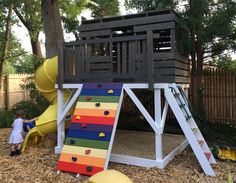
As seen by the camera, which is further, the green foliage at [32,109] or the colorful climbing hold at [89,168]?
the green foliage at [32,109]

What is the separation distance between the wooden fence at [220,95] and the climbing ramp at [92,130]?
187 inches

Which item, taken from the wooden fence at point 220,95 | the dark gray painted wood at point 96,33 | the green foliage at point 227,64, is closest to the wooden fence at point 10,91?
the dark gray painted wood at point 96,33

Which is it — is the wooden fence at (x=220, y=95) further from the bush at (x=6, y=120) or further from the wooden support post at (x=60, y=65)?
the bush at (x=6, y=120)

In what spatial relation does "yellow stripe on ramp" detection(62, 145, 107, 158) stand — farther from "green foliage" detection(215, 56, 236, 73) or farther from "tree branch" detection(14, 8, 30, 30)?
"tree branch" detection(14, 8, 30, 30)

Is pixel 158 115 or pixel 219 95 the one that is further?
pixel 219 95

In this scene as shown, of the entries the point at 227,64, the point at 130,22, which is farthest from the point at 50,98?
the point at 227,64

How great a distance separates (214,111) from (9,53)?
1168 cm

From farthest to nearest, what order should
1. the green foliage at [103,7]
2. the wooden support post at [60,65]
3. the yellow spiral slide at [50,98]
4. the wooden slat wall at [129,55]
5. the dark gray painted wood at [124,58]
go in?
the green foliage at [103,7] < the yellow spiral slide at [50,98] < the wooden support post at [60,65] < the dark gray painted wood at [124,58] < the wooden slat wall at [129,55]

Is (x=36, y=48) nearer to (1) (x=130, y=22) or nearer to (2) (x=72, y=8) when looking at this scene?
(2) (x=72, y=8)

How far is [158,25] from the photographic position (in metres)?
6.18

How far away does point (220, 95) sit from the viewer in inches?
359

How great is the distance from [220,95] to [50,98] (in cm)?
549

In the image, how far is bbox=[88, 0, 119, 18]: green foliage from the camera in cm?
1290

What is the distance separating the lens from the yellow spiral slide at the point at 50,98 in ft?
20.9
